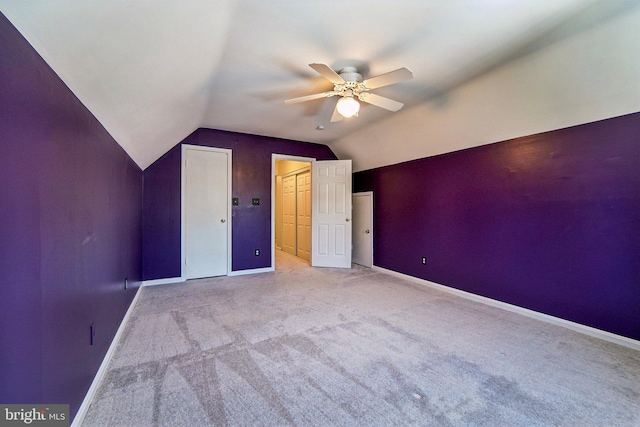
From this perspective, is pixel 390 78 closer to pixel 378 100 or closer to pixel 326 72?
pixel 378 100

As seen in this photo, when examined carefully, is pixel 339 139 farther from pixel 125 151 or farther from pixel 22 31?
pixel 22 31

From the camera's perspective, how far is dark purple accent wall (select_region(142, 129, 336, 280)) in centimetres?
397

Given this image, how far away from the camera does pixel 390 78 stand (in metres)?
2.19

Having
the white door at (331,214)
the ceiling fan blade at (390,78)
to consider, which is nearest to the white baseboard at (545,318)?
the white door at (331,214)

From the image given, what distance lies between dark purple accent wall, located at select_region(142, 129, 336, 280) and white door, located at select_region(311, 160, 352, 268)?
50 centimetres

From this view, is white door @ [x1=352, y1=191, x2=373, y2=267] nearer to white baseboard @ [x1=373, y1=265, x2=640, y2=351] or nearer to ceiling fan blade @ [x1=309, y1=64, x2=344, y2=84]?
white baseboard @ [x1=373, y1=265, x2=640, y2=351]

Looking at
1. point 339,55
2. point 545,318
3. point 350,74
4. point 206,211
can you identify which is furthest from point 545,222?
point 206,211

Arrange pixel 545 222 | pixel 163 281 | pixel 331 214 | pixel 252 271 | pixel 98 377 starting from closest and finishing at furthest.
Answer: pixel 98 377 < pixel 545 222 < pixel 163 281 < pixel 252 271 < pixel 331 214

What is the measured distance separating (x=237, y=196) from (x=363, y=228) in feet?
8.37

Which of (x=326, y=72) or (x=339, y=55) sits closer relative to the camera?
(x=326, y=72)

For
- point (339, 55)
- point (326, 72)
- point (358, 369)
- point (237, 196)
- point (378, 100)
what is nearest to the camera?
point (358, 369)

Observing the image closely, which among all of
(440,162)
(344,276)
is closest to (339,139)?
(440,162)

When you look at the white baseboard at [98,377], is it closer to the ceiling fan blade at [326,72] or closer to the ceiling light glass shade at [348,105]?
the ceiling fan blade at [326,72]

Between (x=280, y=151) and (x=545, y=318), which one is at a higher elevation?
(x=280, y=151)
